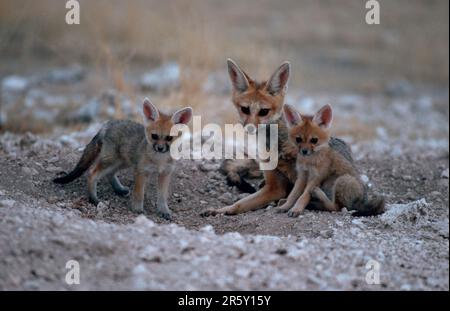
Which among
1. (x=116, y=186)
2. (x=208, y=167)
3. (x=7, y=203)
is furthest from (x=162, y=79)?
(x=7, y=203)

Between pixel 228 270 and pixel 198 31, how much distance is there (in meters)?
6.85

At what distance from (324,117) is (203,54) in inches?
180

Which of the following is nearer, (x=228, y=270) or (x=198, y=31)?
(x=228, y=270)

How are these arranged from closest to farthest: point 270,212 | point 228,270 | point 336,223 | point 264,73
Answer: point 228,270
point 336,223
point 270,212
point 264,73

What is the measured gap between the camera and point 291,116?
23.9 feet

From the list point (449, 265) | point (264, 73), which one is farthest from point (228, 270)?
point (264, 73)

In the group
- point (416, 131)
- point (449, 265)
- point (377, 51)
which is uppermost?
point (377, 51)

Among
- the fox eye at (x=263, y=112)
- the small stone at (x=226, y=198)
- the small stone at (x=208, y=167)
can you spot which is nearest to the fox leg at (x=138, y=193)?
the small stone at (x=226, y=198)

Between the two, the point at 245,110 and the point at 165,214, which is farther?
the point at 245,110

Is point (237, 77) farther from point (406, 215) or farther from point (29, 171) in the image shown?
point (29, 171)

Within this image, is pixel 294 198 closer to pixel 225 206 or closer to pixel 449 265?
pixel 225 206

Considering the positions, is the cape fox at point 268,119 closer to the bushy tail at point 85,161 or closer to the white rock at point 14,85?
the bushy tail at point 85,161

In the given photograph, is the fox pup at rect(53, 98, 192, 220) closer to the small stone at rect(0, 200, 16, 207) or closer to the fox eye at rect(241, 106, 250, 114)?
the fox eye at rect(241, 106, 250, 114)

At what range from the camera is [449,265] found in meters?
5.69
